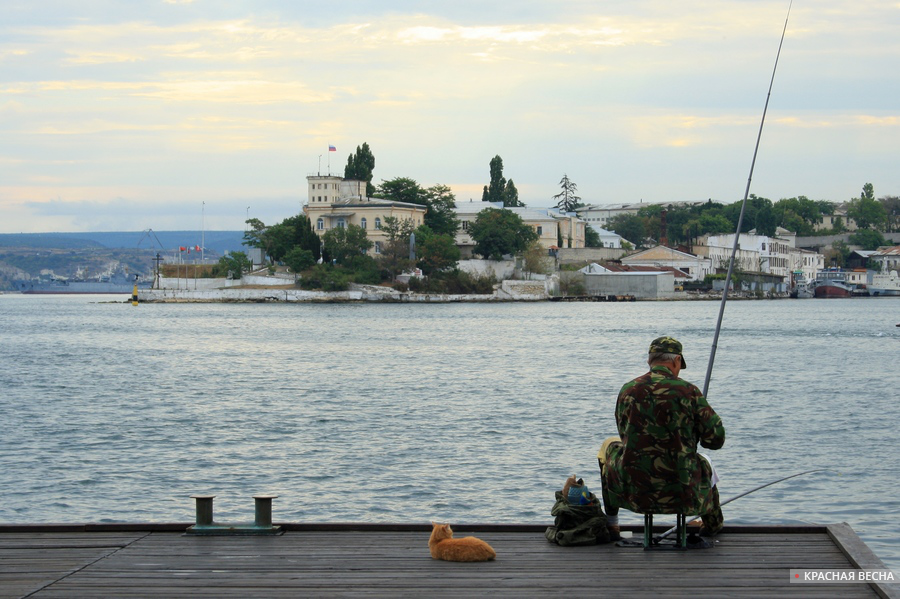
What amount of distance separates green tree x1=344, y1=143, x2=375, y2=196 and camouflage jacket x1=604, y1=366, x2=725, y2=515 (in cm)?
10549

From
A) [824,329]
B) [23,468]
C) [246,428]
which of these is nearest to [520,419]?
[246,428]

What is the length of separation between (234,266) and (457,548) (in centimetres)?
10042

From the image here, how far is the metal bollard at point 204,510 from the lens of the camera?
6.46m

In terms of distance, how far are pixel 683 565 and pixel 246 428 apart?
15203 millimetres

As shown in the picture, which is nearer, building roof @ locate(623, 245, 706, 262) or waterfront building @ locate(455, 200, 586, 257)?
waterfront building @ locate(455, 200, 586, 257)

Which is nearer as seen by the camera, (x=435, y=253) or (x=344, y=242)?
(x=344, y=242)

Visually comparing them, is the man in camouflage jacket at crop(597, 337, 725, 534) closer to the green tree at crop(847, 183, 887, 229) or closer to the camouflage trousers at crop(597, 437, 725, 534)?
the camouflage trousers at crop(597, 437, 725, 534)

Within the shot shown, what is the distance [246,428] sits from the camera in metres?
19.9

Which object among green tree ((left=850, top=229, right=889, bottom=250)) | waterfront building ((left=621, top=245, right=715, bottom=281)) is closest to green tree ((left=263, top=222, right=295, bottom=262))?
waterfront building ((left=621, top=245, right=715, bottom=281))

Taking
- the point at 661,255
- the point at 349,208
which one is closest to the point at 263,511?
the point at 349,208

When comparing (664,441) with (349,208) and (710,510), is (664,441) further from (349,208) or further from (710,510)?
(349,208)

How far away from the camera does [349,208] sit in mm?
103312

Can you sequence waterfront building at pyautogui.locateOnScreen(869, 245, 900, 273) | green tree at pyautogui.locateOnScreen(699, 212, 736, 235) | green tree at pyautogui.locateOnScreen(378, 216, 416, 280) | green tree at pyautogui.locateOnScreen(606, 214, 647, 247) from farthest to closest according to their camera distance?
1. green tree at pyautogui.locateOnScreen(606, 214, 647, 247)
2. green tree at pyautogui.locateOnScreen(699, 212, 736, 235)
3. waterfront building at pyautogui.locateOnScreen(869, 245, 900, 273)
4. green tree at pyautogui.locateOnScreen(378, 216, 416, 280)

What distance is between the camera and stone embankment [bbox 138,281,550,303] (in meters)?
96.6
